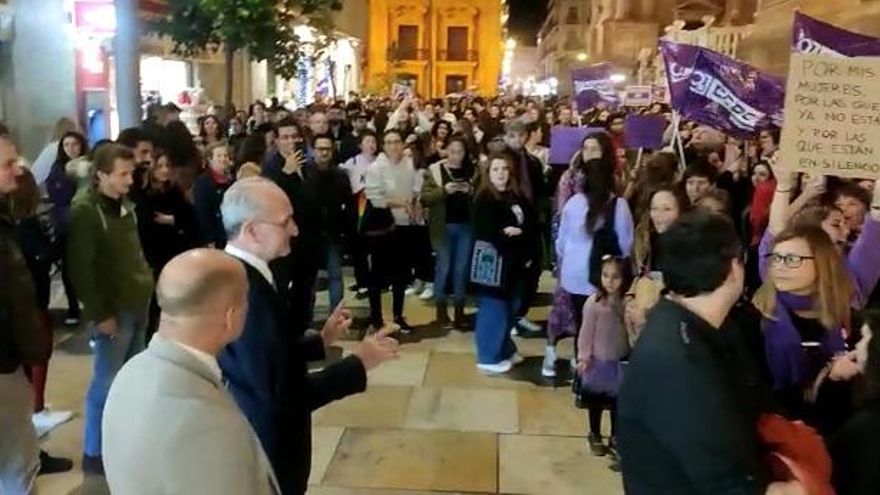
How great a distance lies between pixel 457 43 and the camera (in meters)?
Result: 97.2

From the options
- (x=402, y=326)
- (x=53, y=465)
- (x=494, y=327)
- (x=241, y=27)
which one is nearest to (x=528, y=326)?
(x=402, y=326)

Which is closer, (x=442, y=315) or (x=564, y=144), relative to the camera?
(x=442, y=315)

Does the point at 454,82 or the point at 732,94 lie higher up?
the point at 454,82

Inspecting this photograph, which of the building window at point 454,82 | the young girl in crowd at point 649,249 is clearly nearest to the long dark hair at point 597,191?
the young girl in crowd at point 649,249

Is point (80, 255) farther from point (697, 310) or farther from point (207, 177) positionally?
point (697, 310)

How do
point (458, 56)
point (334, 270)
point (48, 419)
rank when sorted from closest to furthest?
1. point (48, 419)
2. point (334, 270)
3. point (458, 56)

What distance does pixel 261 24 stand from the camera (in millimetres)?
12688

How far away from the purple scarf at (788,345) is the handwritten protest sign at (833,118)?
1.34m

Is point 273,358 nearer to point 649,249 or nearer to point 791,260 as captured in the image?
point 791,260

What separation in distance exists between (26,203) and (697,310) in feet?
13.9

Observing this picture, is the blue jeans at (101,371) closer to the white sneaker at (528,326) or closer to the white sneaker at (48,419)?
the white sneaker at (48,419)

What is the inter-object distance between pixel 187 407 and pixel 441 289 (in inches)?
280

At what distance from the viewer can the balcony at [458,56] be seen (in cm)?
9569

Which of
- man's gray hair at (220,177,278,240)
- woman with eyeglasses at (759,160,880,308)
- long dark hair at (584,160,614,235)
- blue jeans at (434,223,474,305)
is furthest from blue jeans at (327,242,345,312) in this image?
man's gray hair at (220,177,278,240)
